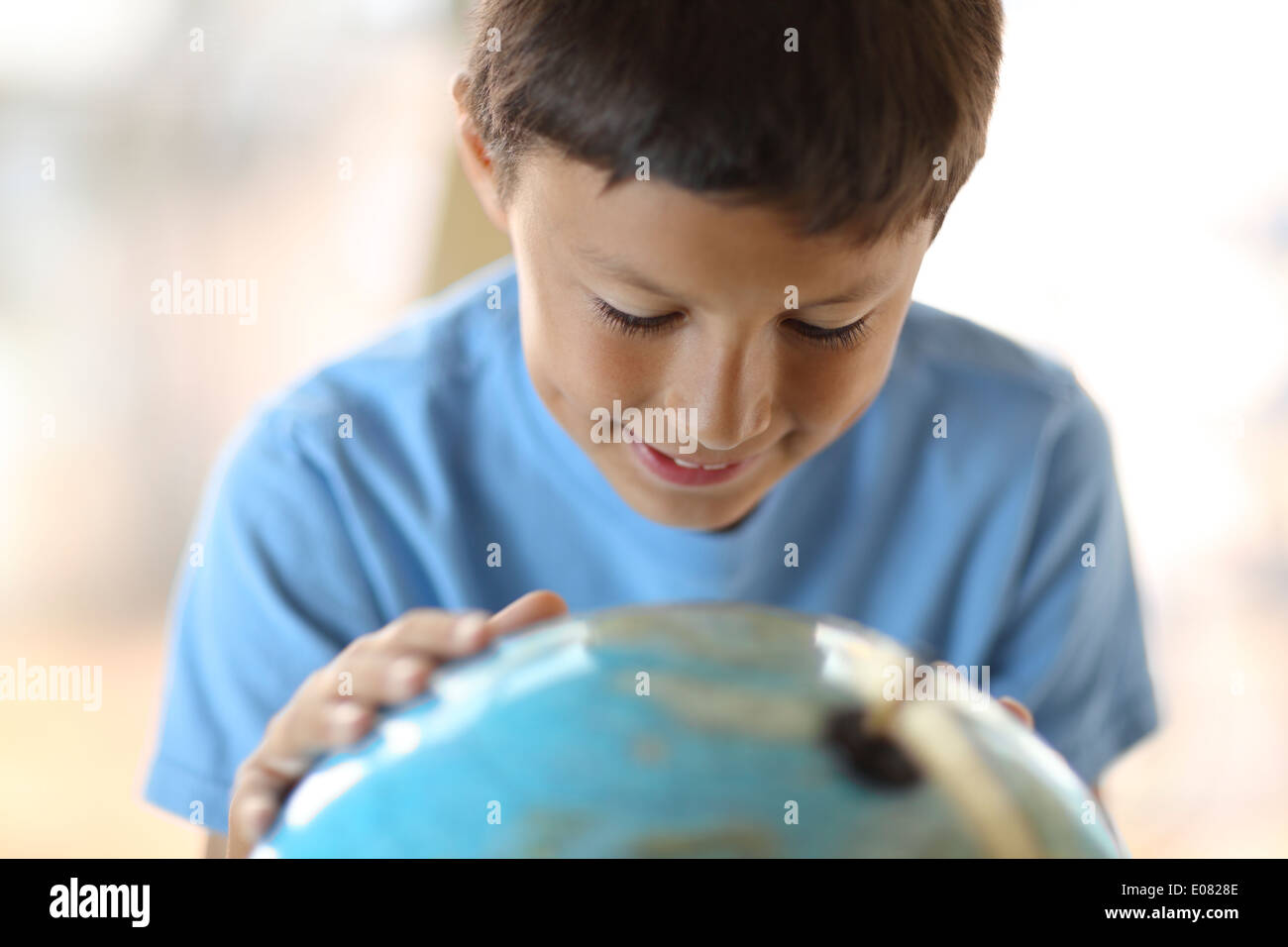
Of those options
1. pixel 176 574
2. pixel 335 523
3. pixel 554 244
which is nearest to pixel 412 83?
pixel 176 574

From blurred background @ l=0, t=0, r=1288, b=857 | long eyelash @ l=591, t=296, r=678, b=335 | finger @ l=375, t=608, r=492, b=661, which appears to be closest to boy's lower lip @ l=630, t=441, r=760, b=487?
long eyelash @ l=591, t=296, r=678, b=335

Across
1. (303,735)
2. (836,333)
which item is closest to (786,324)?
(836,333)

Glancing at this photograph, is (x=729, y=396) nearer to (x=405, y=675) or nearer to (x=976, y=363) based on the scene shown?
(x=405, y=675)

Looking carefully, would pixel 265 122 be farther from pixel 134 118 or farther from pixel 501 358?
pixel 501 358

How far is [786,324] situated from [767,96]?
0.35 ft

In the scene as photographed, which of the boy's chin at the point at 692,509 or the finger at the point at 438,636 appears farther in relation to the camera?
the boy's chin at the point at 692,509

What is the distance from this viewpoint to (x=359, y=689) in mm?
448

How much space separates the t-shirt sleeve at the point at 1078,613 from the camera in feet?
2.77

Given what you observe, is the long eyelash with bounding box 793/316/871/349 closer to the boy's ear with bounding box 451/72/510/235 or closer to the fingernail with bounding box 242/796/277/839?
the boy's ear with bounding box 451/72/510/235

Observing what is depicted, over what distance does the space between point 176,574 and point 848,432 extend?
4.36 feet

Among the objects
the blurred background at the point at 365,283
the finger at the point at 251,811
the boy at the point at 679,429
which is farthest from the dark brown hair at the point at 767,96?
the blurred background at the point at 365,283

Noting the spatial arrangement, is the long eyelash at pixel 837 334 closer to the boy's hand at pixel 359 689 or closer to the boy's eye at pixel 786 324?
the boy's eye at pixel 786 324

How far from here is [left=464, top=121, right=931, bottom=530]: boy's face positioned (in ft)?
1.67

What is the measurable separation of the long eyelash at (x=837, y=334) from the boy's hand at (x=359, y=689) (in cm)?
17
